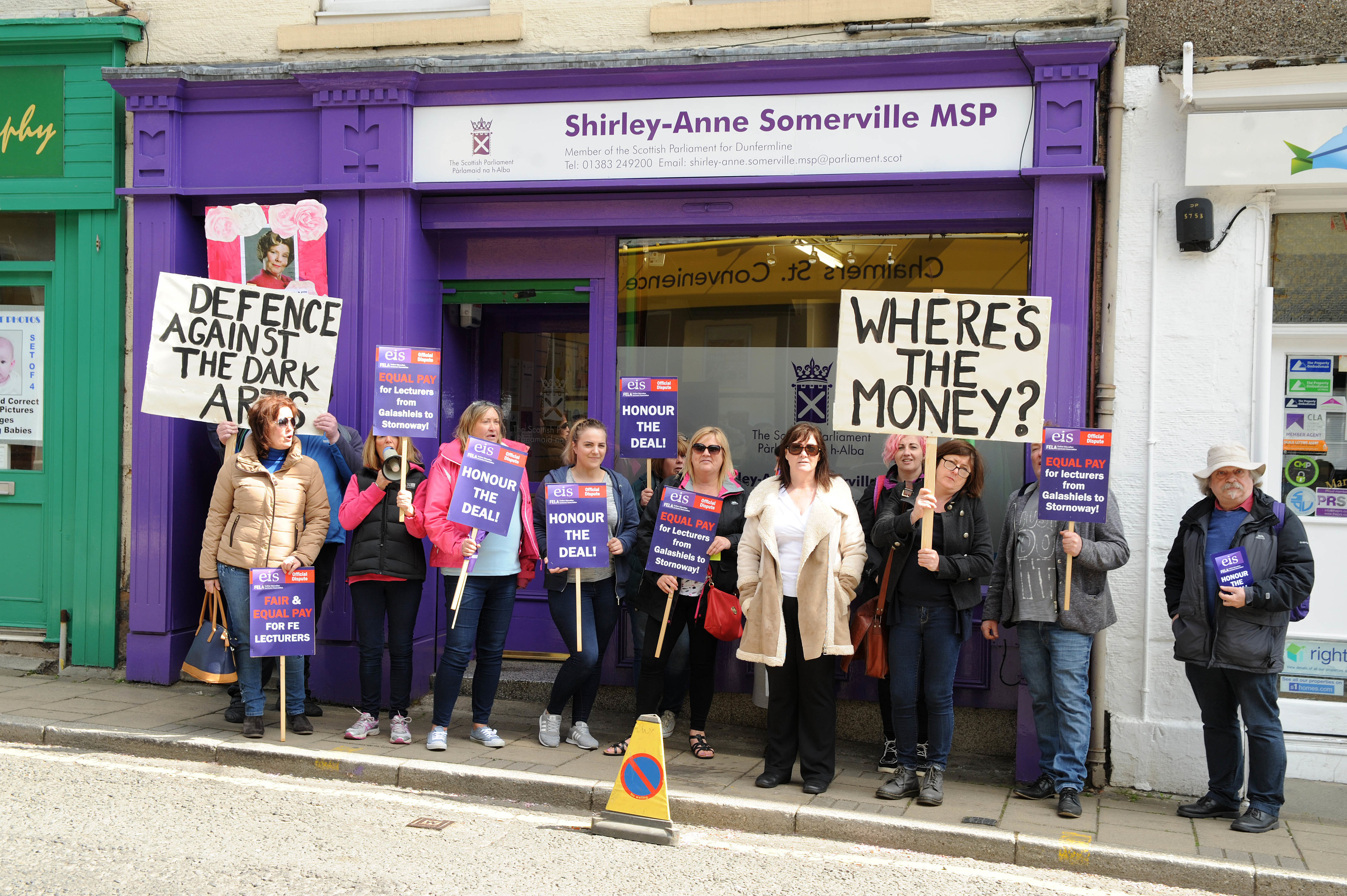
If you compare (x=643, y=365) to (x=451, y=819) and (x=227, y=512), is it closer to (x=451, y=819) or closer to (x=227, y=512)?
(x=227, y=512)

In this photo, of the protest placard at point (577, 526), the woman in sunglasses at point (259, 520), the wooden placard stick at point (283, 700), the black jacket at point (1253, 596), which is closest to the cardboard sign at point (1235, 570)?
the black jacket at point (1253, 596)

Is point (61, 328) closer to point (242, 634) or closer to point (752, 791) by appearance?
point (242, 634)

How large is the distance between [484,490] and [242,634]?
1.75 m

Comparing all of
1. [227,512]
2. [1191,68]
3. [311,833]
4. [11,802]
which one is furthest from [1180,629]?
[11,802]

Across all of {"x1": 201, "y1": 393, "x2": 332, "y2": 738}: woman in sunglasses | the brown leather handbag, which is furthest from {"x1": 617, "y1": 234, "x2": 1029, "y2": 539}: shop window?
{"x1": 201, "y1": 393, "x2": 332, "y2": 738}: woman in sunglasses

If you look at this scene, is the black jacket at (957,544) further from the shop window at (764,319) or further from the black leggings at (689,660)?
the shop window at (764,319)

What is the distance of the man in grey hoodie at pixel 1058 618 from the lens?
5.92 metres

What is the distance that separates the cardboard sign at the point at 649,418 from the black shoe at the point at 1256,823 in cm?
367

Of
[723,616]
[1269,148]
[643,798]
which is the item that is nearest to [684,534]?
[723,616]

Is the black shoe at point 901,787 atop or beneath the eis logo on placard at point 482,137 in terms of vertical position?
beneath

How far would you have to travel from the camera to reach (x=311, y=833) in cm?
516

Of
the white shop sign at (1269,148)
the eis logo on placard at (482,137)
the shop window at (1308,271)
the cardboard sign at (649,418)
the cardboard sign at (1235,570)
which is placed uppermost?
the eis logo on placard at (482,137)

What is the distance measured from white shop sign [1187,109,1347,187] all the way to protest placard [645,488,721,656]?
11.2 feet

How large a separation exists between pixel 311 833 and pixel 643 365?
4044mm
